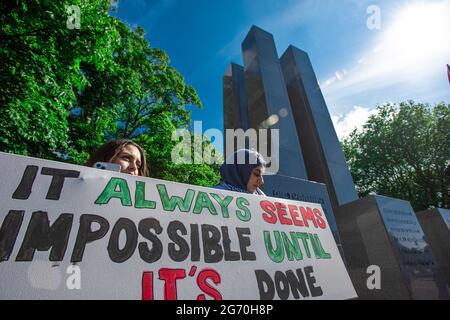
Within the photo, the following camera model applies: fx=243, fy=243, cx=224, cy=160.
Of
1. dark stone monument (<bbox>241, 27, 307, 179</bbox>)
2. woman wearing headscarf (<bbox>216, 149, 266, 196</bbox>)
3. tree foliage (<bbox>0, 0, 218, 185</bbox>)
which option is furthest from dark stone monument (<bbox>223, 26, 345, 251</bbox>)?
tree foliage (<bbox>0, 0, 218, 185</bbox>)

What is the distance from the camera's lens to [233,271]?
1.23 m

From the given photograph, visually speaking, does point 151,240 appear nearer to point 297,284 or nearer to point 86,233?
point 86,233

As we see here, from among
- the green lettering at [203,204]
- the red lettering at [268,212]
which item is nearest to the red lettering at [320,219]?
the red lettering at [268,212]

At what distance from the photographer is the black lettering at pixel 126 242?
1.02 metres

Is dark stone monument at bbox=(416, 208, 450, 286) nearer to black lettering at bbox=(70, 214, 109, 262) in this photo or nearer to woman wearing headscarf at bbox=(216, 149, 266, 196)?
woman wearing headscarf at bbox=(216, 149, 266, 196)

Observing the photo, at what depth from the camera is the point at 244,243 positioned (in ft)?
4.54

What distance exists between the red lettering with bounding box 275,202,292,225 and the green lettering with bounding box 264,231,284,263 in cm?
16

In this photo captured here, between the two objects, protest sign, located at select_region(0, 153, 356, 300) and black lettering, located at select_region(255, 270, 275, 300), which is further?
black lettering, located at select_region(255, 270, 275, 300)

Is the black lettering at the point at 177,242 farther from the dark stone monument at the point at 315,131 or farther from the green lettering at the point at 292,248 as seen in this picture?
the dark stone monument at the point at 315,131

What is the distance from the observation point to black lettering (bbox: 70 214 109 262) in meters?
0.96

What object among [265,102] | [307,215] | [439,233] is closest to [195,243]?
[307,215]

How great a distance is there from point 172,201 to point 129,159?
0.90m
